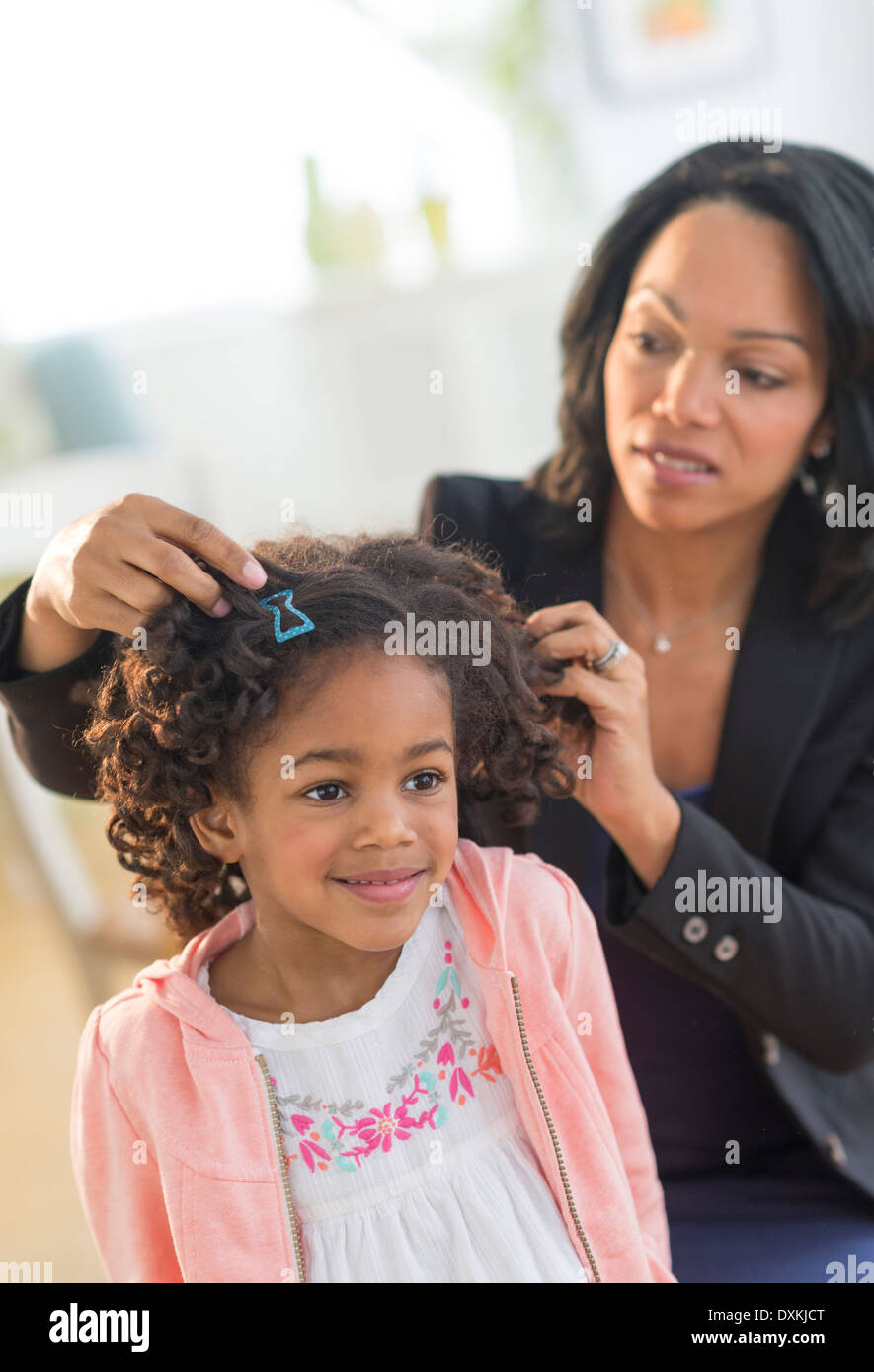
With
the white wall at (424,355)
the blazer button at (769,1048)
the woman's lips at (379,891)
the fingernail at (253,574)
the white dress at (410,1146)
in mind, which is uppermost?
the white wall at (424,355)

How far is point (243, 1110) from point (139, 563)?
0.37m

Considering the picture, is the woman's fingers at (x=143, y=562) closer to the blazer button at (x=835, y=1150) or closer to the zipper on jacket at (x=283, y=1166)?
the zipper on jacket at (x=283, y=1166)

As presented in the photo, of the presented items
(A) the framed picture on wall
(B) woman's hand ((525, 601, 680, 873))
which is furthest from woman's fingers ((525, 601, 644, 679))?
(A) the framed picture on wall

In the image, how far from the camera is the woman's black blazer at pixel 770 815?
968mm

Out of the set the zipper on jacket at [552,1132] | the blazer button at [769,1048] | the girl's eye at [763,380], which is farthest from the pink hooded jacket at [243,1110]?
the girl's eye at [763,380]

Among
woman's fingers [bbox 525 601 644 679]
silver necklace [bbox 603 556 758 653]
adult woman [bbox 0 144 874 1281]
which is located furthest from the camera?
silver necklace [bbox 603 556 758 653]

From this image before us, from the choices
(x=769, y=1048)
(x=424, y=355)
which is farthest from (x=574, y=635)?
(x=424, y=355)

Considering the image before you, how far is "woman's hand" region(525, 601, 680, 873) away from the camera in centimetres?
91

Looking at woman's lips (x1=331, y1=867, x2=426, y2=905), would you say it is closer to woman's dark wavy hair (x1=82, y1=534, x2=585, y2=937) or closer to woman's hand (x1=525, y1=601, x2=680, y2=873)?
woman's dark wavy hair (x1=82, y1=534, x2=585, y2=937)

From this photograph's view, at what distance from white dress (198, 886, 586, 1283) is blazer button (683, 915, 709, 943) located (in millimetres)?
196

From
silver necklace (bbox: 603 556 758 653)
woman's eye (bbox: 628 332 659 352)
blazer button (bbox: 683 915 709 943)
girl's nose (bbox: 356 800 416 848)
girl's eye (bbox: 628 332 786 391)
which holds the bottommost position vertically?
blazer button (bbox: 683 915 709 943)

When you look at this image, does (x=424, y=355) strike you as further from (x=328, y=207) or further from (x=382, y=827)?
(x=382, y=827)
